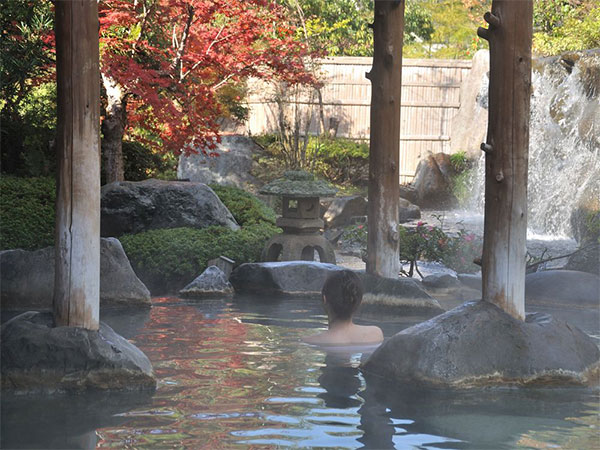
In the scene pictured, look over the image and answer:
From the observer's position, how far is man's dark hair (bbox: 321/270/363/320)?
724 cm

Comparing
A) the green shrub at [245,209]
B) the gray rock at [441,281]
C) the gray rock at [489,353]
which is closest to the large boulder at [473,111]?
the green shrub at [245,209]

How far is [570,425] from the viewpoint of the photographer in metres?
5.28

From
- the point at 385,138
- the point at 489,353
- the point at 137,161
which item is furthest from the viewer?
the point at 137,161

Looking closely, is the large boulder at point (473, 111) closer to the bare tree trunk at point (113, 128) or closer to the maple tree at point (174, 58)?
the maple tree at point (174, 58)

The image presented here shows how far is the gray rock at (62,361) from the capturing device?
5789 mm

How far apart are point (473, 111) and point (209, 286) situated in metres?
14.1

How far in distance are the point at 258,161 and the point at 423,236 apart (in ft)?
33.4

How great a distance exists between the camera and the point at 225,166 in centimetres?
2122

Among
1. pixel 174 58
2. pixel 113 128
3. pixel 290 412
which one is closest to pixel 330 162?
pixel 174 58

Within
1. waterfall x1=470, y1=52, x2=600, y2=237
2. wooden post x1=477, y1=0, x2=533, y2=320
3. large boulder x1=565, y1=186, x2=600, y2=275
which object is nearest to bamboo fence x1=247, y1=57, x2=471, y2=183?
waterfall x1=470, y1=52, x2=600, y2=237

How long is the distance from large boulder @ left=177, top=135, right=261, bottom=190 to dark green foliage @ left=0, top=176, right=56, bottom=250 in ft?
24.9

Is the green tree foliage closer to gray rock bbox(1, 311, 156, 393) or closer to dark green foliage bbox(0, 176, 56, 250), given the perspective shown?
dark green foliage bbox(0, 176, 56, 250)

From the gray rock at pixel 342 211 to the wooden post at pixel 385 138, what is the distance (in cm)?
902

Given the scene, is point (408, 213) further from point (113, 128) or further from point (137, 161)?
point (113, 128)
